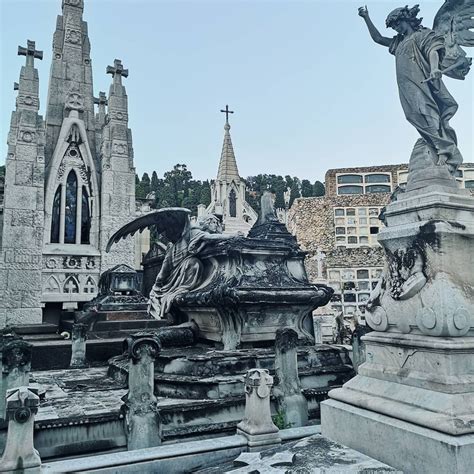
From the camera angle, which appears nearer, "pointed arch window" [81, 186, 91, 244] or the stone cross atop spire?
the stone cross atop spire

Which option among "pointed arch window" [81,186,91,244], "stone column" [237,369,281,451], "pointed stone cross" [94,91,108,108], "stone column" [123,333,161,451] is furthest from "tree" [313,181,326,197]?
"stone column" [237,369,281,451]

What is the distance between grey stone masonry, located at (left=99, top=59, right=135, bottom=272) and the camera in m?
21.8

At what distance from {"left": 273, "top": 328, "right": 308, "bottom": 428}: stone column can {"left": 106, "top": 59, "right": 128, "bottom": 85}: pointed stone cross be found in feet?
71.5

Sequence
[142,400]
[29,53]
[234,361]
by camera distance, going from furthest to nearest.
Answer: [29,53] → [234,361] → [142,400]

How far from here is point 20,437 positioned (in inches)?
137

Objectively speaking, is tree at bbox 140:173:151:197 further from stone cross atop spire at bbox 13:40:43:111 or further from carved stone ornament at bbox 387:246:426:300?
carved stone ornament at bbox 387:246:426:300

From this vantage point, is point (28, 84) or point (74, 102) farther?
point (74, 102)

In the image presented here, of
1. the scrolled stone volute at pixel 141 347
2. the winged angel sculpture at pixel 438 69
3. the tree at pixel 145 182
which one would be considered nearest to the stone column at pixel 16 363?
the scrolled stone volute at pixel 141 347

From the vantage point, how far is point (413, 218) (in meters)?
3.58

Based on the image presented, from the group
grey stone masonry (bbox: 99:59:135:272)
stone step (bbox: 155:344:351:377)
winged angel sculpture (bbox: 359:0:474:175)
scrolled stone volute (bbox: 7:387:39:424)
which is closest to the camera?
scrolled stone volute (bbox: 7:387:39:424)

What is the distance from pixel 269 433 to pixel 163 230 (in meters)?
5.42

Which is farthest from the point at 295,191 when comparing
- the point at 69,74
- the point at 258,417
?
Answer: the point at 258,417

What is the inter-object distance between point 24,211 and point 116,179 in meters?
4.64

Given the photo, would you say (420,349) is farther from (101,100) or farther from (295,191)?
(295,191)
